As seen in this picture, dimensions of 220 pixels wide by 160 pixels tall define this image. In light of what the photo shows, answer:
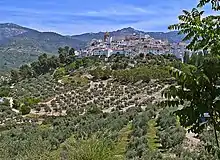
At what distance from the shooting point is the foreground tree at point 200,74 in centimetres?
503

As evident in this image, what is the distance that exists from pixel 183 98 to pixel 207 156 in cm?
570

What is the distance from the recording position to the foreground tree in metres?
5.03

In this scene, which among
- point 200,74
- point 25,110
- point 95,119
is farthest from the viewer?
point 25,110

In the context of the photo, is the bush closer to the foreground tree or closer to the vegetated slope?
the vegetated slope

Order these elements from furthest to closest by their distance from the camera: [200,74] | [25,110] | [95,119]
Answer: [25,110] → [95,119] → [200,74]

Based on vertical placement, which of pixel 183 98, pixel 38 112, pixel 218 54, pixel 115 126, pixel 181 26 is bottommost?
pixel 38 112

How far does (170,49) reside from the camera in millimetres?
136875

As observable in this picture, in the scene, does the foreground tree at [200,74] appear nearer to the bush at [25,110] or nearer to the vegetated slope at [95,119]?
the vegetated slope at [95,119]

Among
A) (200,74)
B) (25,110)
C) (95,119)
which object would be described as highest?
(200,74)

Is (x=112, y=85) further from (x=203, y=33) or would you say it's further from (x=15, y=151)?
(x=203, y=33)

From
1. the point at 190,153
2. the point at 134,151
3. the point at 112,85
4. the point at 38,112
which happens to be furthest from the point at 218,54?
the point at 112,85

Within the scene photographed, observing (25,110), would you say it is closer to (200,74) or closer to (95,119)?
(95,119)

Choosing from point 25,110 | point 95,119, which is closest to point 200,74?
point 95,119

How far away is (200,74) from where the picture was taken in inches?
208
